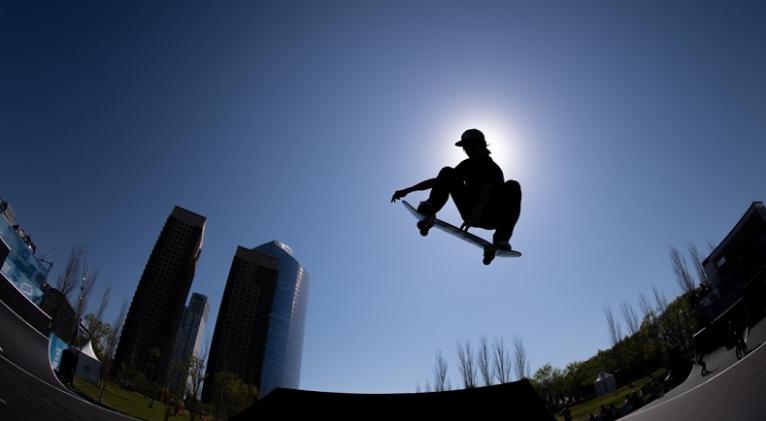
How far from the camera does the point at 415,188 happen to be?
488 centimetres

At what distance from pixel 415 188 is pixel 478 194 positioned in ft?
3.07

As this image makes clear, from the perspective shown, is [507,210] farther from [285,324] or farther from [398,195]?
[285,324]

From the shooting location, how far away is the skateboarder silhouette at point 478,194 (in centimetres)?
440

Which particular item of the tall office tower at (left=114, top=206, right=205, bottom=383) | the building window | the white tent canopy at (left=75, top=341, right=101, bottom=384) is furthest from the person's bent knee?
the tall office tower at (left=114, top=206, right=205, bottom=383)

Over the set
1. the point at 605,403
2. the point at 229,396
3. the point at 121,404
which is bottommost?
the point at 229,396

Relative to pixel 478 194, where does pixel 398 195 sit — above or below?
above

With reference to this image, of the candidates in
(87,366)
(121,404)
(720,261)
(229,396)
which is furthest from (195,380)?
(720,261)

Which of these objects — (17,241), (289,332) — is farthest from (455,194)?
(289,332)

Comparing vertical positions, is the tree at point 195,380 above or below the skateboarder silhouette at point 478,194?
below

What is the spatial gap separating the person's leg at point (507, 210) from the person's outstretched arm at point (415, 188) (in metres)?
0.97

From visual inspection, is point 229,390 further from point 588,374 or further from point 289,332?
point 289,332

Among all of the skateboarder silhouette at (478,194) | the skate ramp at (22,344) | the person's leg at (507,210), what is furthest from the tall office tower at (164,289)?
the person's leg at (507,210)

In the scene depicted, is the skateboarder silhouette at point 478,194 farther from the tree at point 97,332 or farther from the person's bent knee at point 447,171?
the tree at point 97,332

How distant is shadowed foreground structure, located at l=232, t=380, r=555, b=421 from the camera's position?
13.5 ft
